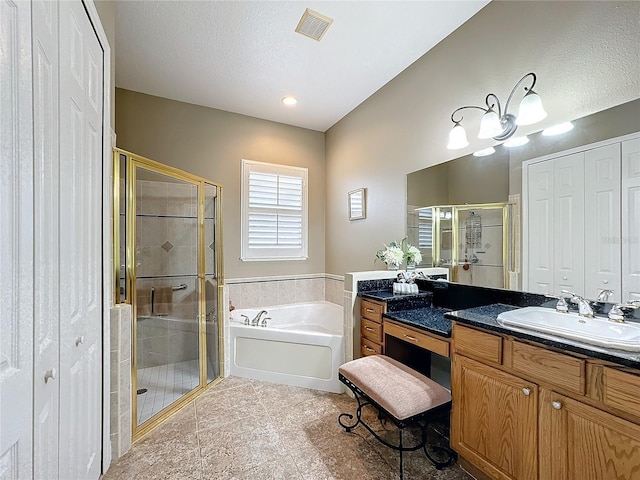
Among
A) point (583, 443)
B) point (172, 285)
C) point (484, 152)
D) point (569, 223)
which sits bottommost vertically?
point (583, 443)

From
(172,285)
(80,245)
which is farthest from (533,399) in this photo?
(172,285)

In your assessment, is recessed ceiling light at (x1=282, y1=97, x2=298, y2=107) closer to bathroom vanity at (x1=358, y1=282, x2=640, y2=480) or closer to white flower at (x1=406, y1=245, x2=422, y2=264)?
white flower at (x1=406, y1=245, x2=422, y2=264)

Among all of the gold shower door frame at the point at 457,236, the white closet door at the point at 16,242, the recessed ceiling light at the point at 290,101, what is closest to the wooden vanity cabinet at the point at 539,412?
the gold shower door frame at the point at 457,236

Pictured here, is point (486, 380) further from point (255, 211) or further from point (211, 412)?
point (255, 211)

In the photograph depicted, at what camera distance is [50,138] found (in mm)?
978

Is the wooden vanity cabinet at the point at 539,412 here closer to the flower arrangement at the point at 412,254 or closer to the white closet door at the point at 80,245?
the flower arrangement at the point at 412,254

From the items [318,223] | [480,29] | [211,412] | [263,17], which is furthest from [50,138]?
[318,223]

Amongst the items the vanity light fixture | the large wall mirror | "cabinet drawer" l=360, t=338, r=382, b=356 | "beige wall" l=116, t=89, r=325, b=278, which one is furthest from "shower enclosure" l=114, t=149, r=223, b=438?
the vanity light fixture

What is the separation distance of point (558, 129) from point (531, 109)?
19cm

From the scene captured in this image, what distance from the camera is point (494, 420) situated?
1.40 m

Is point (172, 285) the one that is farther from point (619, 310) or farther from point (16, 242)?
point (619, 310)

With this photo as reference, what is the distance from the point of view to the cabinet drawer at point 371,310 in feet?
7.34

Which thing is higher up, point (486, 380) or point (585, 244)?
point (585, 244)

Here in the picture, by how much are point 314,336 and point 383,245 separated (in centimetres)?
116
